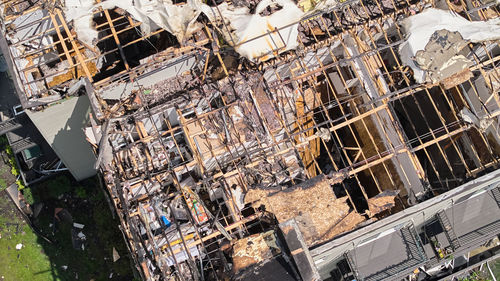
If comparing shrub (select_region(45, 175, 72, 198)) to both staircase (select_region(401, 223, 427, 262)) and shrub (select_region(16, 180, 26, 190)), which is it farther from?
staircase (select_region(401, 223, 427, 262))

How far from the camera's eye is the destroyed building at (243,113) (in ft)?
54.0

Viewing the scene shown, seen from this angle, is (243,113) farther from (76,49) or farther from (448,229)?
(448,229)

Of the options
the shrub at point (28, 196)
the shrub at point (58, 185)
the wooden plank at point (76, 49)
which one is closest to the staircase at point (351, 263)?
the wooden plank at point (76, 49)

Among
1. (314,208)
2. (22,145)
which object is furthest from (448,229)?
(22,145)

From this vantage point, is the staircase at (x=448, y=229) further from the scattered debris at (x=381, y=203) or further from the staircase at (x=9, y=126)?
the staircase at (x=9, y=126)

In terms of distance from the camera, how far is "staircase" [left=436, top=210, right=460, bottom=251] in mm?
19328

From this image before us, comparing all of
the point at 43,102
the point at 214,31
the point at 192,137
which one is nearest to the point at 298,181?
the point at 192,137

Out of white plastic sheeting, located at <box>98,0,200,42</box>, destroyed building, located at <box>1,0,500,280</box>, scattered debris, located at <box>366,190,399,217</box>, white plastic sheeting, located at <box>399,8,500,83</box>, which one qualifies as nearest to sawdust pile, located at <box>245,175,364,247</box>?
destroyed building, located at <box>1,0,500,280</box>

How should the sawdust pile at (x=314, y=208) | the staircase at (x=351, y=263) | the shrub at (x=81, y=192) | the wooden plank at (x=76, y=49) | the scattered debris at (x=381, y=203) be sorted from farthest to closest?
the shrub at (x=81, y=192) → the staircase at (x=351, y=263) → the wooden plank at (x=76, y=49) → the scattered debris at (x=381, y=203) → the sawdust pile at (x=314, y=208)

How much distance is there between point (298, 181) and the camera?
1786 cm

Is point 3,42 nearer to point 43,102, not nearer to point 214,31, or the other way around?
point 43,102

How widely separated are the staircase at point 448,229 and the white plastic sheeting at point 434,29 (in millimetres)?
6168

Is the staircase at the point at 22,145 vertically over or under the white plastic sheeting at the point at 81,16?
under

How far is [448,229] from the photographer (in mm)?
19422
